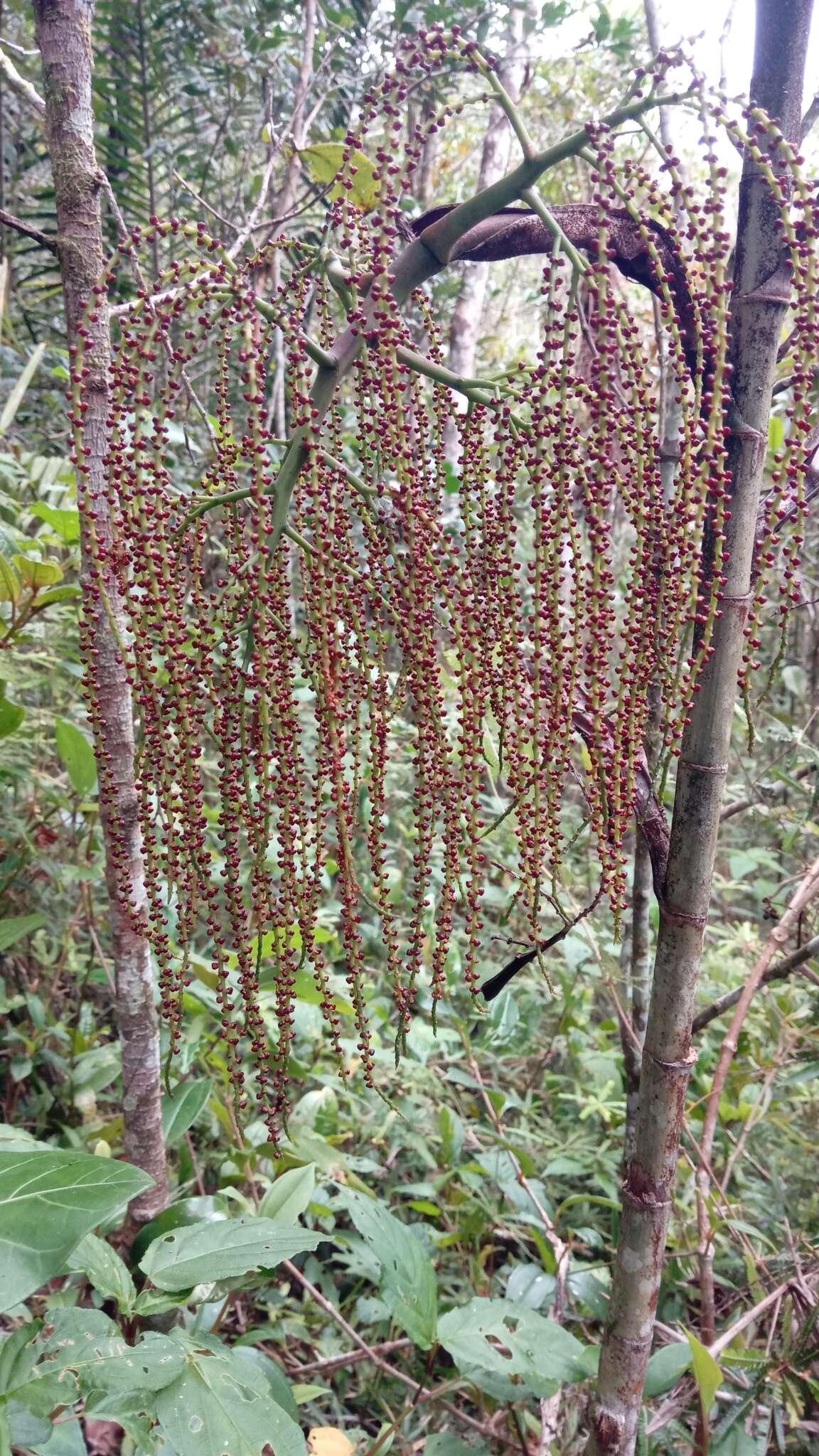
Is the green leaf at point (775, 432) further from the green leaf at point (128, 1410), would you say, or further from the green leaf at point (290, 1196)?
the green leaf at point (128, 1410)

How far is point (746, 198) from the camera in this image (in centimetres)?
90

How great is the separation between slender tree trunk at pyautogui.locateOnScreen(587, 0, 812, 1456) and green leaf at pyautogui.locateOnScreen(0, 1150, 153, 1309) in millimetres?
620

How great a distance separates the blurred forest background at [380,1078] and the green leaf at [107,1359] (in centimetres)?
3

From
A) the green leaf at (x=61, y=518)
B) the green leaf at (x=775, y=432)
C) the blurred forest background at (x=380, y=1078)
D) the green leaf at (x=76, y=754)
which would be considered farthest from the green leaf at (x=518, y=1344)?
the green leaf at (x=775, y=432)

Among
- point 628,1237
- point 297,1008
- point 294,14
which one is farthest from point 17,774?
point 294,14

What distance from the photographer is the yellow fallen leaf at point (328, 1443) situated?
139 centimetres

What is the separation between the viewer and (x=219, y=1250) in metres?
1.00

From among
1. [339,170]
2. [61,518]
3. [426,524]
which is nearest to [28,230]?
[339,170]

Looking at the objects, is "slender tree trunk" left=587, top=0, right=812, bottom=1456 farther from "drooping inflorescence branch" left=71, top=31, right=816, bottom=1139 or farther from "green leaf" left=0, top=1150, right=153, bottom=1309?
"green leaf" left=0, top=1150, right=153, bottom=1309

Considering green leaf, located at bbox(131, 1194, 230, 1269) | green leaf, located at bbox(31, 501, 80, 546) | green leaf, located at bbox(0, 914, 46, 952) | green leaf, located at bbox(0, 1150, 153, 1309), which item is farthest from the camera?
green leaf, located at bbox(31, 501, 80, 546)

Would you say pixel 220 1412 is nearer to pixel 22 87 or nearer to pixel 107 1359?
pixel 107 1359

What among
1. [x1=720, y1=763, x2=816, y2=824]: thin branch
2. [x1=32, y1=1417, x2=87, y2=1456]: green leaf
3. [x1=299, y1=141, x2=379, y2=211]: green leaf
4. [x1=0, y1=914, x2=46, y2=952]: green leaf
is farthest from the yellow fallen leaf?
[x1=299, y1=141, x2=379, y2=211]: green leaf

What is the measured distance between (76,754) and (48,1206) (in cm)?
106

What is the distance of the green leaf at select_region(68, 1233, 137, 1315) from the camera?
1.04 m
